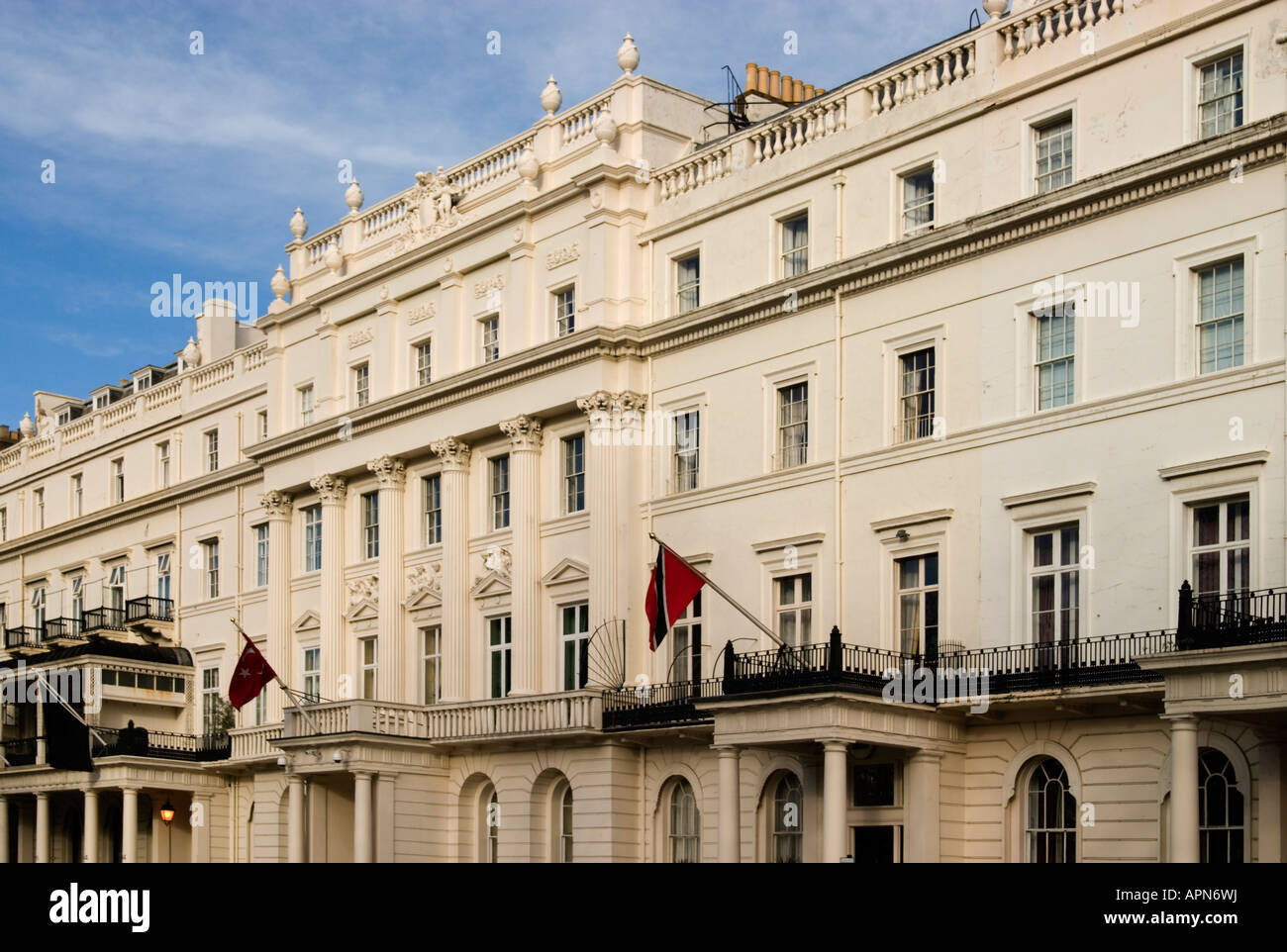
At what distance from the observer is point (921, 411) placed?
32.5m

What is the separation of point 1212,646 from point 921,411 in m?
9.11

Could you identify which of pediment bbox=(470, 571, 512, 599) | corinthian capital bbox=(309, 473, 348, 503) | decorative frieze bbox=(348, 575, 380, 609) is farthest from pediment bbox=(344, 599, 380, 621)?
pediment bbox=(470, 571, 512, 599)

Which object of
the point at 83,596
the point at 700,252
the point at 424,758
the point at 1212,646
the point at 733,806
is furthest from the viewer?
the point at 83,596

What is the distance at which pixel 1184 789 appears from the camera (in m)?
24.7

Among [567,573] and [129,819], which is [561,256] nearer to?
[567,573]

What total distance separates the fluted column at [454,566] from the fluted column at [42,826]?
716 inches

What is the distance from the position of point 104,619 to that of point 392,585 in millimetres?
16065

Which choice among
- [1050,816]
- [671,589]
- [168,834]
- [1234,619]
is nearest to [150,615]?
[168,834]

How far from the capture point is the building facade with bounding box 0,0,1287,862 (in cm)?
2770

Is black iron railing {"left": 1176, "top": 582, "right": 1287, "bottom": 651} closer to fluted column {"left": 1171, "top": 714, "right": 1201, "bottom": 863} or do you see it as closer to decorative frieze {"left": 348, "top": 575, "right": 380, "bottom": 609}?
fluted column {"left": 1171, "top": 714, "right": 1201, "bottom": 863}

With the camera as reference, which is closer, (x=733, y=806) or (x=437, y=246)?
(x=733, y=806)

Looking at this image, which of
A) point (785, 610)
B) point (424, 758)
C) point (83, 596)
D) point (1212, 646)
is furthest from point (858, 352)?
point (83, 596)

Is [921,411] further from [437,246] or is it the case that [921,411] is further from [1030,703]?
[437,246]

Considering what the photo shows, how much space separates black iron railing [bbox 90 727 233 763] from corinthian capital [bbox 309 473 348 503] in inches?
340
